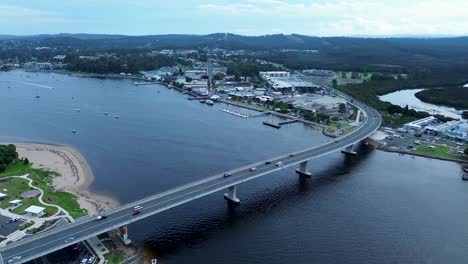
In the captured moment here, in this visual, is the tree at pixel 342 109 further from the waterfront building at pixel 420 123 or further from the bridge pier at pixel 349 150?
the bridge pier at pixel 349 150

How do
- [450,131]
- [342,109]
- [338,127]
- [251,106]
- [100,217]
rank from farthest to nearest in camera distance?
[251,106], [342,109], [338,127], [450,131], [100,217]

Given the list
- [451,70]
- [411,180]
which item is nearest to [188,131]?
[411,180]

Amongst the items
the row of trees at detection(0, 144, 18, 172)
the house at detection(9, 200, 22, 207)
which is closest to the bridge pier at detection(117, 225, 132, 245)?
the house at detection(9, 200, 22, 207)

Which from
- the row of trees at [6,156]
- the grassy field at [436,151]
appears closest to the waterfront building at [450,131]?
the grassy field at [436,151]

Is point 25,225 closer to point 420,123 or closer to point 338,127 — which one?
point 338,127

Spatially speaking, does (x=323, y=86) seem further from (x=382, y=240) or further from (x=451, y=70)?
(x=382, y=240)

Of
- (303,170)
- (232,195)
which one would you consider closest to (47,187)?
(232,195)

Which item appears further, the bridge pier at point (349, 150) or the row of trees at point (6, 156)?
the bridge pier at point (349, 150)
